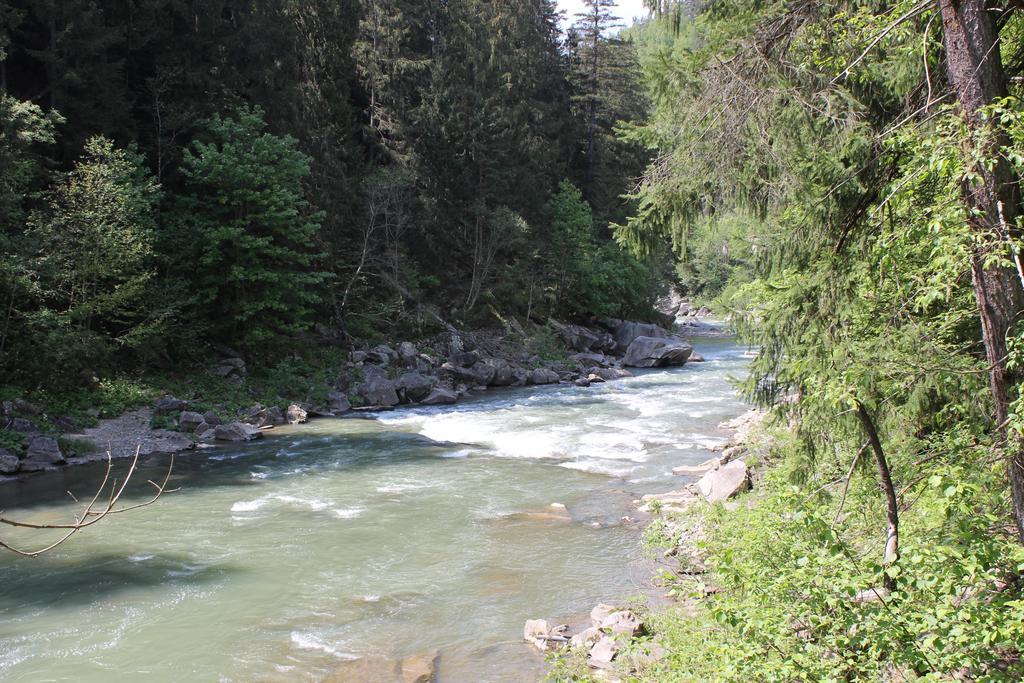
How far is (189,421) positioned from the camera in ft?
58.7

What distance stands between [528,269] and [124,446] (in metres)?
21.2

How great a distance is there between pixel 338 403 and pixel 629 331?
18.8 metres

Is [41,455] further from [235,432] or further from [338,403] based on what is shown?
[338,403]

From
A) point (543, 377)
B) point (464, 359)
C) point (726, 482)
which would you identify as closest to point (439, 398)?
point (464, 359)

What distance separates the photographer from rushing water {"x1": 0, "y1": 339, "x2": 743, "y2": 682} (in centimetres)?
763

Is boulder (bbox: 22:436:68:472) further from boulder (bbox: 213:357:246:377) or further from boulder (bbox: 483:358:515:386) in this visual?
boulder (bbox: 483:358:515:386)

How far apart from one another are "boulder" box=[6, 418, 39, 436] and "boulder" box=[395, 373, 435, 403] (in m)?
10.1

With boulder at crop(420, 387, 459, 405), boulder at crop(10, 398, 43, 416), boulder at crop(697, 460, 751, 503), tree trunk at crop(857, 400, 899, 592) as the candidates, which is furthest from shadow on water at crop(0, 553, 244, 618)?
boulder at crop(420, 387, 459, 405)

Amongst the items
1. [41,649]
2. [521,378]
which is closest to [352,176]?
[521,378]

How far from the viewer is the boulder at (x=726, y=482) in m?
10.6

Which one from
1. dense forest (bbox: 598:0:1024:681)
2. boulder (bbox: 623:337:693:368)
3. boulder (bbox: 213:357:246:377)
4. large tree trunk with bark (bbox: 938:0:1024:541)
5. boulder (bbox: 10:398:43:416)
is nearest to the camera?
dense forest (bbox: 598:0:1024:681)

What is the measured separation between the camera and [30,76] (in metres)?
21.1

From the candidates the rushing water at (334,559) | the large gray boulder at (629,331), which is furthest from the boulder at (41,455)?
the large gray boulder at (629,331)

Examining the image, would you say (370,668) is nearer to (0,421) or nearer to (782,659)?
(782,659)
